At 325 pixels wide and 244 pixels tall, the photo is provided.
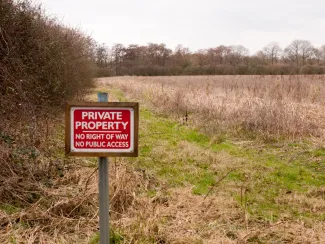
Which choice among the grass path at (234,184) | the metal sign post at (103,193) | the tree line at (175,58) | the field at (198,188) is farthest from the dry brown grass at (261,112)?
the tree line at (175,58)

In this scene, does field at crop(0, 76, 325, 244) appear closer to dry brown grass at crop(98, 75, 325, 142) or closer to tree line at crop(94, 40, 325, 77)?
dry brown grass at crop(98, 75, 325, 142)

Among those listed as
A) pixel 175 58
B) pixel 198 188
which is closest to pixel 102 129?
pixel 198 188

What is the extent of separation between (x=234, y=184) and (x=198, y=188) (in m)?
0.58

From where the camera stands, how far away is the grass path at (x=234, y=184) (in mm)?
3467

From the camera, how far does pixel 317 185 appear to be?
503cm

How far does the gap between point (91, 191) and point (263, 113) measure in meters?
5.83

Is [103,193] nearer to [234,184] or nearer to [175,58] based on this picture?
[234,184]

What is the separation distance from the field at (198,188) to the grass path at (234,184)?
14mm

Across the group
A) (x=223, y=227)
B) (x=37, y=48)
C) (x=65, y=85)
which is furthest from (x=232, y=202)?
(x=65, y=85)

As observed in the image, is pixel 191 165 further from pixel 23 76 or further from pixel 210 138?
pixel 23 76

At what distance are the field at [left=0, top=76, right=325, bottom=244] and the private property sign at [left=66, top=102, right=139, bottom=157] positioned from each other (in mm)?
1177

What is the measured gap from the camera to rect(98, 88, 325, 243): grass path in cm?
347

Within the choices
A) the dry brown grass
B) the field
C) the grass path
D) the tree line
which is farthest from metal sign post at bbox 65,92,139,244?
the tree line

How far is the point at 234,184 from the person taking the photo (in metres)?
4.99
